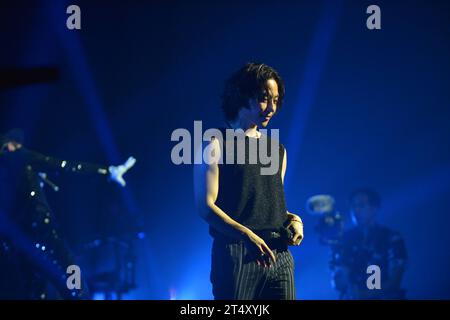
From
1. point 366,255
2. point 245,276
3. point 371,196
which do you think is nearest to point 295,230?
point 245,276

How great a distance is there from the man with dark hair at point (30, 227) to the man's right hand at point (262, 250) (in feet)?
13.8

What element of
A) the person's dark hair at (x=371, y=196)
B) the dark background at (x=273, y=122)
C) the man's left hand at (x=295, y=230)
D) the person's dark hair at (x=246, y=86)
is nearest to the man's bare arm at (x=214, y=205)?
the man's left hand at (x=295, y=230)

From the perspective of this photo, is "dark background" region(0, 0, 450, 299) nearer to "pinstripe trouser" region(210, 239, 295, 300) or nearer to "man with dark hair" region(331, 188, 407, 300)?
"man with dark hair" region(331, 188, 407, 300)

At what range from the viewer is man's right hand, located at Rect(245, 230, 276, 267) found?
8.74 feet

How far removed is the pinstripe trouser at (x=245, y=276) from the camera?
2.69m

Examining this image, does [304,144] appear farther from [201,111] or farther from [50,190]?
[50,190]

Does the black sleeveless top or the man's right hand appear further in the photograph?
the black sleeveless top

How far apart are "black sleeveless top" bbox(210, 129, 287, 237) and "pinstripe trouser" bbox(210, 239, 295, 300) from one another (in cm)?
13

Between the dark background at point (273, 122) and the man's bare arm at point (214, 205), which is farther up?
the dark background at point (273, 122)

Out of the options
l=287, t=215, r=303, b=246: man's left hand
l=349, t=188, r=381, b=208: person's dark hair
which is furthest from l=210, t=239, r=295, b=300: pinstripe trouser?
l=349, t=188, r=381, b=208: person's dark hair

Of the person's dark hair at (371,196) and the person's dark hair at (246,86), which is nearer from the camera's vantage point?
the person's dark hair at (246,86)

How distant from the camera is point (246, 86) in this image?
9.84 feet

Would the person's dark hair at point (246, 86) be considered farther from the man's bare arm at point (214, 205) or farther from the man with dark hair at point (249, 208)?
the man's bare arm at point (214, 205)

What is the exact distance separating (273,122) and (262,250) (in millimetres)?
6482
